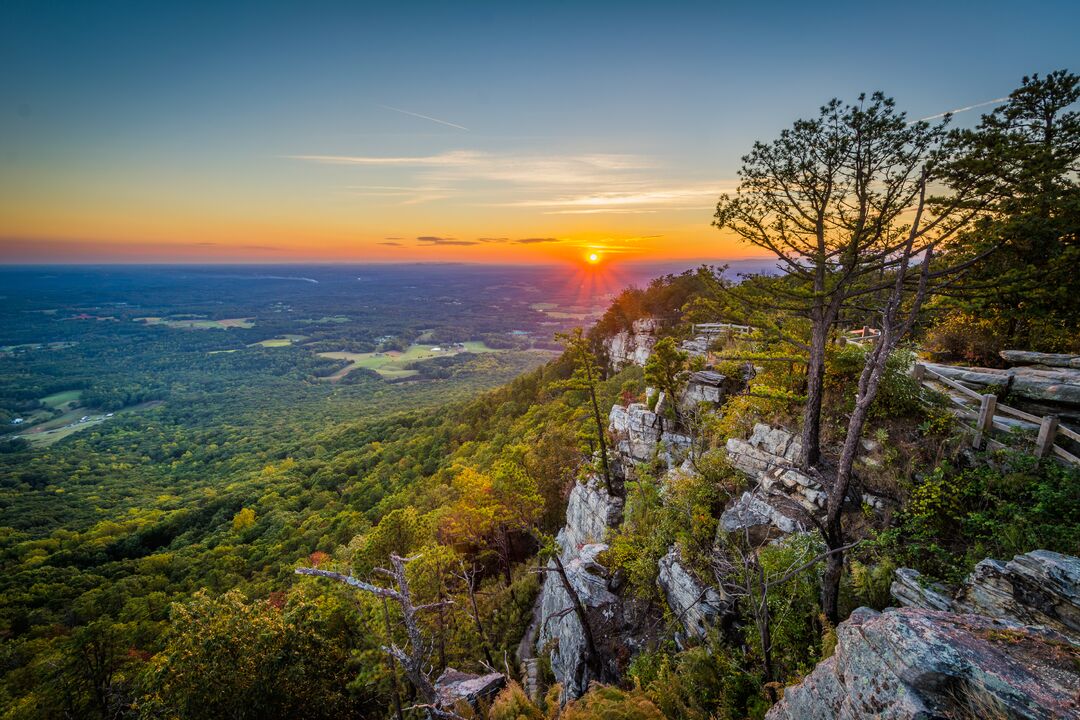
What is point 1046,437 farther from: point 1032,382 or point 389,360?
point 389,360

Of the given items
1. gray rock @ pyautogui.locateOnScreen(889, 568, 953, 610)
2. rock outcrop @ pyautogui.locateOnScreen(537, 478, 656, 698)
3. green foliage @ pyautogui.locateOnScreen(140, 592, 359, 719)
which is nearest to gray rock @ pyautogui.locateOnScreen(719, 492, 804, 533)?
gray rock @ pyautogui.locateOnScreen(889, 568, 953, 610)

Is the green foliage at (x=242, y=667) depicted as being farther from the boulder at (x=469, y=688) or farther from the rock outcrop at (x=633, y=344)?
the rock outcrop at (x=633, y=344)

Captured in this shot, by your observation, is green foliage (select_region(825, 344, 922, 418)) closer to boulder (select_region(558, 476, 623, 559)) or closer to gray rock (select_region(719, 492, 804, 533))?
gray rock (select_region(719, 492, 804, 533))

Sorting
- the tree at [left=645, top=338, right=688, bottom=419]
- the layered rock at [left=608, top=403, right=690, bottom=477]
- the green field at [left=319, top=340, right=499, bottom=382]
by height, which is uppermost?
the tree at [left=645, top=338, right=688, bottom=419]

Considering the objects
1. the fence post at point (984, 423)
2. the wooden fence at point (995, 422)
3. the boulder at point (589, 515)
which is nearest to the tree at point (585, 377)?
the boulder at point (589, 515)

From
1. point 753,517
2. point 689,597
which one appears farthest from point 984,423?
point 689,597

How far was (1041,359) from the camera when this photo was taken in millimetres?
10898

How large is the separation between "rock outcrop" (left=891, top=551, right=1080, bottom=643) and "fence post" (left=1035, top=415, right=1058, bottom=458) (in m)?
3.78

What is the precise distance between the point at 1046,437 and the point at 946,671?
7.25 metres

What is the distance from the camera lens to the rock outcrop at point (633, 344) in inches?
1670

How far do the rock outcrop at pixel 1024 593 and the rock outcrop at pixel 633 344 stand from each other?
108 feet

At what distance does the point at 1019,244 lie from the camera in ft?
33.4

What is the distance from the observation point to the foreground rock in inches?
176

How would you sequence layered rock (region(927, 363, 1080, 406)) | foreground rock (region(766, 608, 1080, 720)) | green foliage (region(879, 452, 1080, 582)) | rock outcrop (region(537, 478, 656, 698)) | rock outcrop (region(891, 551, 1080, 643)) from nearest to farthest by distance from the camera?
foreground rock (region(766, 608, 1080, 720)) < rock outcrop (region(891, 551, 1080, 643)) < green foliage (region(879, 452, 1080, 582)) < layered rock (region(927, 363, 1080, 406)) < rock outcrop (region(537, 478, 656, 698))
